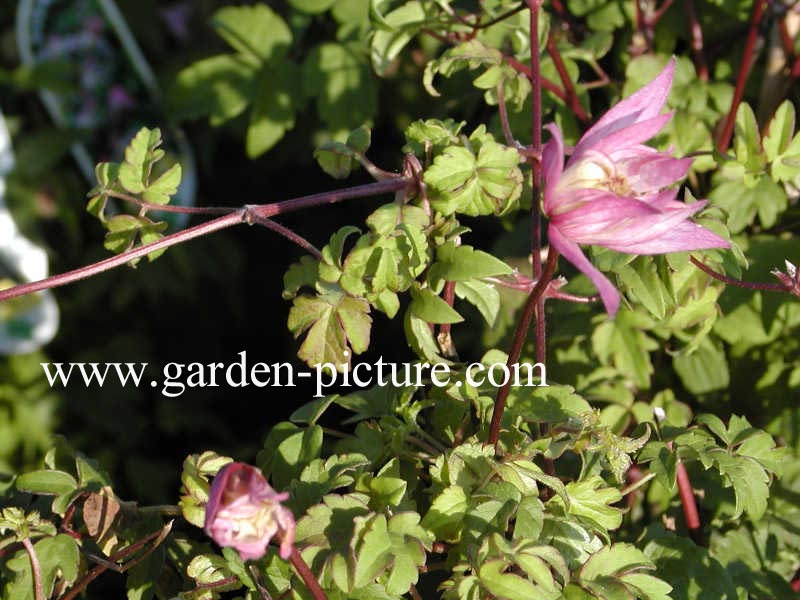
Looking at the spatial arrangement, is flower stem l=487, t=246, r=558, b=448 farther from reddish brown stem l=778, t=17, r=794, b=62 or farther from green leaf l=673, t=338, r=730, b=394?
reddish brown stem l=778, t=17, r=794, b=62

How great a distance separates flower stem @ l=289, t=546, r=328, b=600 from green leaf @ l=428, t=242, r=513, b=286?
0.29 m

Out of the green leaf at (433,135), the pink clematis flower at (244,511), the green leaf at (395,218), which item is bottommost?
the pink clematis flower at (244,511)

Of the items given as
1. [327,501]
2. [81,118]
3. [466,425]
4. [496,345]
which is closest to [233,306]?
[81,118]

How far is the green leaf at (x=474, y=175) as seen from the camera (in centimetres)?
85

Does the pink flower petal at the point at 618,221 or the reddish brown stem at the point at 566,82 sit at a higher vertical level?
the pink flower petal at the point at 618,221

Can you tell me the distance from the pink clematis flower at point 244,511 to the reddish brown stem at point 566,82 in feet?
2.38

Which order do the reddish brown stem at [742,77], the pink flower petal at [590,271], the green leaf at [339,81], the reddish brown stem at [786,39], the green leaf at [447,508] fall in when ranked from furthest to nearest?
the green leaf at [339,81]
the reddish brown stem at [786,39]
the reddish brown stem at [742,77]
the green leaf at [447,508]
the pink flower petal at [590,271]

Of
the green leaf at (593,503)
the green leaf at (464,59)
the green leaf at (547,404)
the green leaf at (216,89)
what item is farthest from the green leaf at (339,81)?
the green leaf at (593,503)

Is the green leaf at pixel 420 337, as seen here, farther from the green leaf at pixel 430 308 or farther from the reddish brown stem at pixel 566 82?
the reddish brown stem at pixel 566 82

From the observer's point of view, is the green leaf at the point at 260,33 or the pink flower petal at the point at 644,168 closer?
the pink flower petal at the point at 644,168

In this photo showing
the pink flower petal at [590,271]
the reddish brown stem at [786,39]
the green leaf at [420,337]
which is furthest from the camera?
the reddish brown stem at [786,39]

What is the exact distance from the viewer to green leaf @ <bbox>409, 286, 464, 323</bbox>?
35.2 inches

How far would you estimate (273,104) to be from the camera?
1.47 m

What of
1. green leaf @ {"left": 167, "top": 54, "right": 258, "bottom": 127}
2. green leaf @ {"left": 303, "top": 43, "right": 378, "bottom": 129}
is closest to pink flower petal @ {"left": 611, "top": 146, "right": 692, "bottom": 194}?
green leaf @ {"left": 303, "top": 43, "right": 378, "bottom": 129}
